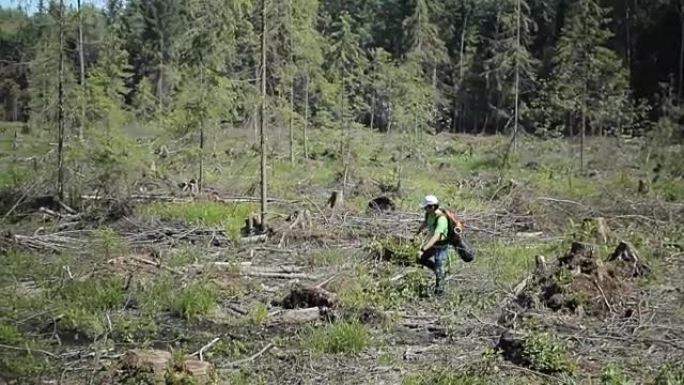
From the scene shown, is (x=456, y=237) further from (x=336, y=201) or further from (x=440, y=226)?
(x=336, y=201)

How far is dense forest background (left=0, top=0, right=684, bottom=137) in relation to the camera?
877 inches

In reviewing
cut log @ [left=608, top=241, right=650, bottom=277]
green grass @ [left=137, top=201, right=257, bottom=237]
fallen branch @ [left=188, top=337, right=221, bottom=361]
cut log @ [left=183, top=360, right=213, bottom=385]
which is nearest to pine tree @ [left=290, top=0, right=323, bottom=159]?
green grass @ [left=137, top=201, right=257, bottom=237]

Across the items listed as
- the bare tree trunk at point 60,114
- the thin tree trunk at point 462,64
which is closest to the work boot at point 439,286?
the bare tree trunk at point 60,114

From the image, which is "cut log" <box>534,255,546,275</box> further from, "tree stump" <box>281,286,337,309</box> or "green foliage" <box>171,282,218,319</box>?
"green foliage" <box>171,282,218,319</box>

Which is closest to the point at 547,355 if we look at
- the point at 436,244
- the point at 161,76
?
the point at 436,244

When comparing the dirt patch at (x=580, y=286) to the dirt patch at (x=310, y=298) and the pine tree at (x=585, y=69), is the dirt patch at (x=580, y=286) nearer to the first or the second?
the dirt patch at (x=310, y=298)

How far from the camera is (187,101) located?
2422cm

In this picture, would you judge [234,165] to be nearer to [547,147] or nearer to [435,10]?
[547,147]

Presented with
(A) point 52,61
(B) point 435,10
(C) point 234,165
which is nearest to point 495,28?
(B) point 435,10

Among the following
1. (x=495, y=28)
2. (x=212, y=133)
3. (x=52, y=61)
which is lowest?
(x=212, y=133)

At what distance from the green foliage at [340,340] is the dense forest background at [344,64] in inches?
353

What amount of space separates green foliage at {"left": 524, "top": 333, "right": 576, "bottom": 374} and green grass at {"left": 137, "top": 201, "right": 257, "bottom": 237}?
1040 cm

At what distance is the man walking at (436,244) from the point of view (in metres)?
12.9

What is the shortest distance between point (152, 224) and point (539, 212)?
30.8 ft
